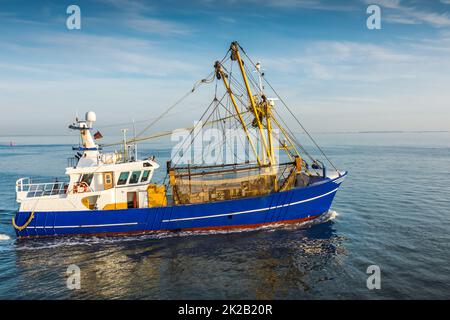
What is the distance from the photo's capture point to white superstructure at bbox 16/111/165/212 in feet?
67.2

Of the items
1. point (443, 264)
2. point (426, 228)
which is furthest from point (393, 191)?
point (443, 264)

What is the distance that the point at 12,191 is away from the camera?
36875 mm

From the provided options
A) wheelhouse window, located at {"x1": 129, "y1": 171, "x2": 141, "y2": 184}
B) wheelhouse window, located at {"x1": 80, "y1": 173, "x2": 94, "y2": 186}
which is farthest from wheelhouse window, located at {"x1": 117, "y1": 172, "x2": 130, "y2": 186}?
wheelhouse window, located at {"x1": 80, "y1": 173, "x2": 94, "y2": 186}

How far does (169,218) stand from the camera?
67.9 ft

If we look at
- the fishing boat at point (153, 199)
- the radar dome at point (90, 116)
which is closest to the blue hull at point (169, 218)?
the fishing boat at point (153, 199)

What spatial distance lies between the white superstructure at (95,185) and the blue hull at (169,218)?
0.76 meters

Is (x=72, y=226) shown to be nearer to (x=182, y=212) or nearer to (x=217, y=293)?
(x=182, y=212)

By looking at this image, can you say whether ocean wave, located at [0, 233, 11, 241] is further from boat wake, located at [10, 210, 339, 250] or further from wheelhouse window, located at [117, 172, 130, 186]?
wheelhouse window, located at [117, 172, 130, 186]

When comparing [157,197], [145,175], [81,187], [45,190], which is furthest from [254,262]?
[45,190]

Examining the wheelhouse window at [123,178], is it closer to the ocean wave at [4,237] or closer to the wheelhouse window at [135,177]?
the wheelhouse window at [135,177]

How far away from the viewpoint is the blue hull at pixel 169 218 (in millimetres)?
20438
